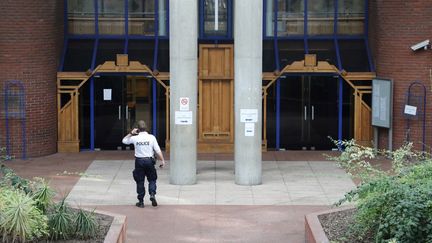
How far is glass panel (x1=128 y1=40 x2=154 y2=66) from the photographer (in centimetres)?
2356

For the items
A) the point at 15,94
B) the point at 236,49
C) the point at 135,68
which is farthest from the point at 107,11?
the point at 236,49

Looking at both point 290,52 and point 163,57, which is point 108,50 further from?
point 290,52

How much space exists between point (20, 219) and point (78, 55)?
12.8m

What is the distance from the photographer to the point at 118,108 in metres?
23.6

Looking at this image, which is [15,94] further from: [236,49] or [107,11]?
[236,49]

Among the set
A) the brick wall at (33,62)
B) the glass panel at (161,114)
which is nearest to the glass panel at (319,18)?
the glass panel at (161,114)

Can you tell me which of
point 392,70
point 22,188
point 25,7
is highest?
point 25,7

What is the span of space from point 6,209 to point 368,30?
1480cm

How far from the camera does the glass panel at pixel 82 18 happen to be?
24.0 meters

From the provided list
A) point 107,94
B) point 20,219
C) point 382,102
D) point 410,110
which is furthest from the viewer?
point 107,94

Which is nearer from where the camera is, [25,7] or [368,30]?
[25,7]

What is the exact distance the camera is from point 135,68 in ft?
76.0

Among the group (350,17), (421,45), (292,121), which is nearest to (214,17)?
(292,121)

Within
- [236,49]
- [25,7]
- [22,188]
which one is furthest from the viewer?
[25,7]
